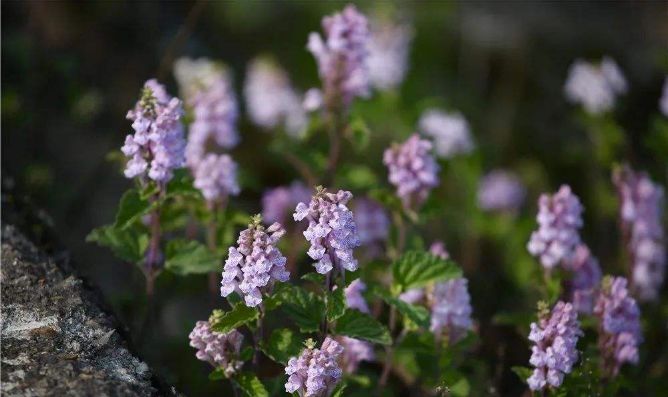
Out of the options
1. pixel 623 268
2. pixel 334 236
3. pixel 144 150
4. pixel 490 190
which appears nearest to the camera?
Answer: pixel 334 236

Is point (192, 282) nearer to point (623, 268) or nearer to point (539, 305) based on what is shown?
point (539, 305)

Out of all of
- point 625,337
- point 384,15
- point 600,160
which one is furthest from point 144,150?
point 600,160

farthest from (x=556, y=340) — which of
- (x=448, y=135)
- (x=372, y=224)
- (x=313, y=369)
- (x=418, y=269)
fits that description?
(x=448, y=135)

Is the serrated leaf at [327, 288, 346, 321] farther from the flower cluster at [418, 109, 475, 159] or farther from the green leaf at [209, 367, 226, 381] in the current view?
the flower cluster at [418, 109, 475, 159]

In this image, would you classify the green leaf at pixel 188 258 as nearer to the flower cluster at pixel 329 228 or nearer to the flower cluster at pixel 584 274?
the flower cluster at pixel 329 228

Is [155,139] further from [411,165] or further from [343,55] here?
[343,55]

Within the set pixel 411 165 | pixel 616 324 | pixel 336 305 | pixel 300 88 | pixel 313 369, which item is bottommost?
pixel 313 369
